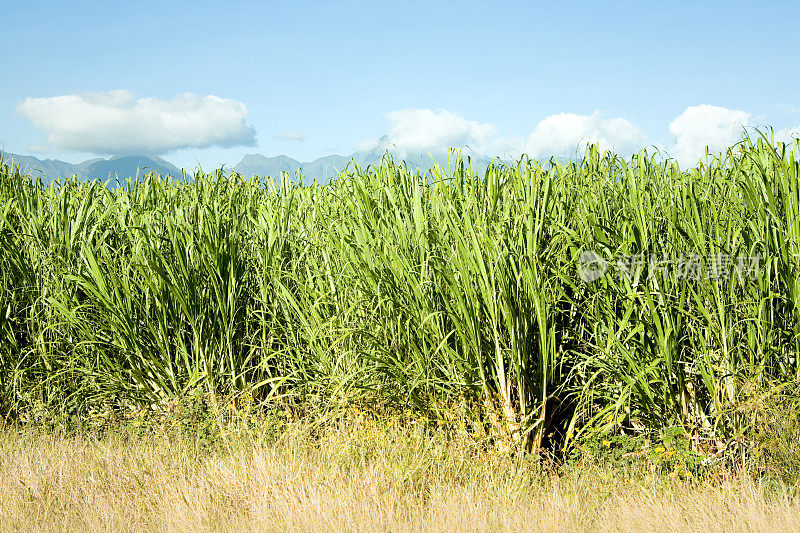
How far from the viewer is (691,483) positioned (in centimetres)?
288

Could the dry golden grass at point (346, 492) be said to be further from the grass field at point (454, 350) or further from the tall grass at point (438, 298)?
the tall grass at point (438, 298)

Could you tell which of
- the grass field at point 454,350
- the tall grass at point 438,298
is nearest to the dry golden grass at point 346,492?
the grass field at point 454,350

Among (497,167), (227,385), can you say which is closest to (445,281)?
(497,167)

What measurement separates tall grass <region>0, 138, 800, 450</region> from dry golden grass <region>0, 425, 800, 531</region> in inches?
12.3

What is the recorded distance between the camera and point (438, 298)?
10.4 feet

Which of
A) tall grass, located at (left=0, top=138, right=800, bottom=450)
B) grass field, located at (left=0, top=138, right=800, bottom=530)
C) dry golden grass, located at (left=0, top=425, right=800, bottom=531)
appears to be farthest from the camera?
tall grass, located at (left=0, top=138, right=800, bottom=450)

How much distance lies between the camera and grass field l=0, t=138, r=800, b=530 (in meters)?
2.75

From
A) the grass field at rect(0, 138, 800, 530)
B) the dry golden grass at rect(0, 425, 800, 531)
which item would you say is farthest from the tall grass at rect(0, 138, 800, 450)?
the dry golden grass at rect(0, 425, 800, 531)

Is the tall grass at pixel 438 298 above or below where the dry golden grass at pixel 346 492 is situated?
above

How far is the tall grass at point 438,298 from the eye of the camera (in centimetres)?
296

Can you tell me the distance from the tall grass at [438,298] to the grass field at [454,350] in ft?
0.06

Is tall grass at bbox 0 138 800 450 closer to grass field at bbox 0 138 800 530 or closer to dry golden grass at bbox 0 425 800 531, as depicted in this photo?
grass field at bbox 0 138 800 530

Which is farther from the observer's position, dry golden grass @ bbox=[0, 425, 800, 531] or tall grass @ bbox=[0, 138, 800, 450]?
tall grass @ bbox=[0, 138, 800, 450]

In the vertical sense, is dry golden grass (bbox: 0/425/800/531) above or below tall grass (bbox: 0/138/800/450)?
below
